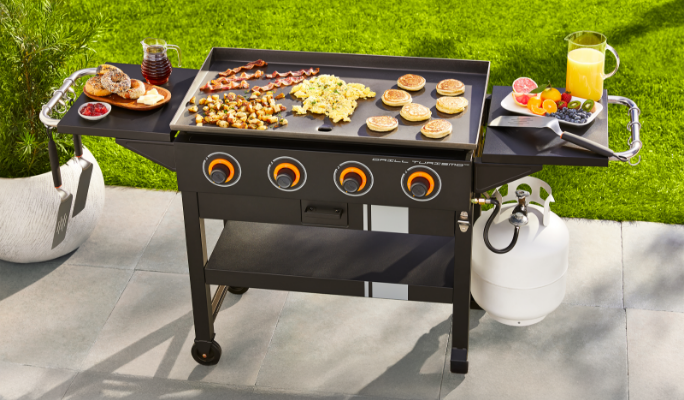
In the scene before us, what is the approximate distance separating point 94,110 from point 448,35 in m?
3.60

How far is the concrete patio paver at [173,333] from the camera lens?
144 inches

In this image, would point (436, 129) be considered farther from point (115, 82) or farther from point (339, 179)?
point (115, 82)

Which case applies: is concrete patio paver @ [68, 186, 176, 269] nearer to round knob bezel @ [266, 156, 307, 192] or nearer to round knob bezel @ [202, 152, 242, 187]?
round knob bezel @ [202, 152, 242, 187]

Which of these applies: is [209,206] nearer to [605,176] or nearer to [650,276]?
[650,276]

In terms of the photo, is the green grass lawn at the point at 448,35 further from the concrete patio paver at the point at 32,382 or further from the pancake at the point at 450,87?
the pancake at the point at 450,87

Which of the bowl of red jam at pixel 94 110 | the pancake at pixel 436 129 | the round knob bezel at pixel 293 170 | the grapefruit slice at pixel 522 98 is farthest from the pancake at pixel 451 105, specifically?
the bowl of red jam at pixel 94 110

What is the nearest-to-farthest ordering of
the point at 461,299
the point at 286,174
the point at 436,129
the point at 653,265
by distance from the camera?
the point at 436,129 → the point at 286,174 → the point at 461,299 → the point at 653,265

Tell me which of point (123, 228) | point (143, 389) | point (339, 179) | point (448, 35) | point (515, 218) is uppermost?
point (339, 179)

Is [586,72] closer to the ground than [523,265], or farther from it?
farther from it

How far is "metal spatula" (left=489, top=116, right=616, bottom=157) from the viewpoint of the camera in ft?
9.33

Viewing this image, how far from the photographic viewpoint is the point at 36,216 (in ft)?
13.3

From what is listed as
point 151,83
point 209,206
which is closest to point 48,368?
point 209,206

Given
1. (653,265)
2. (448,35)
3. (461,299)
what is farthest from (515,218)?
(448,35)

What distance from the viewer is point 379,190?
3.06 metres
